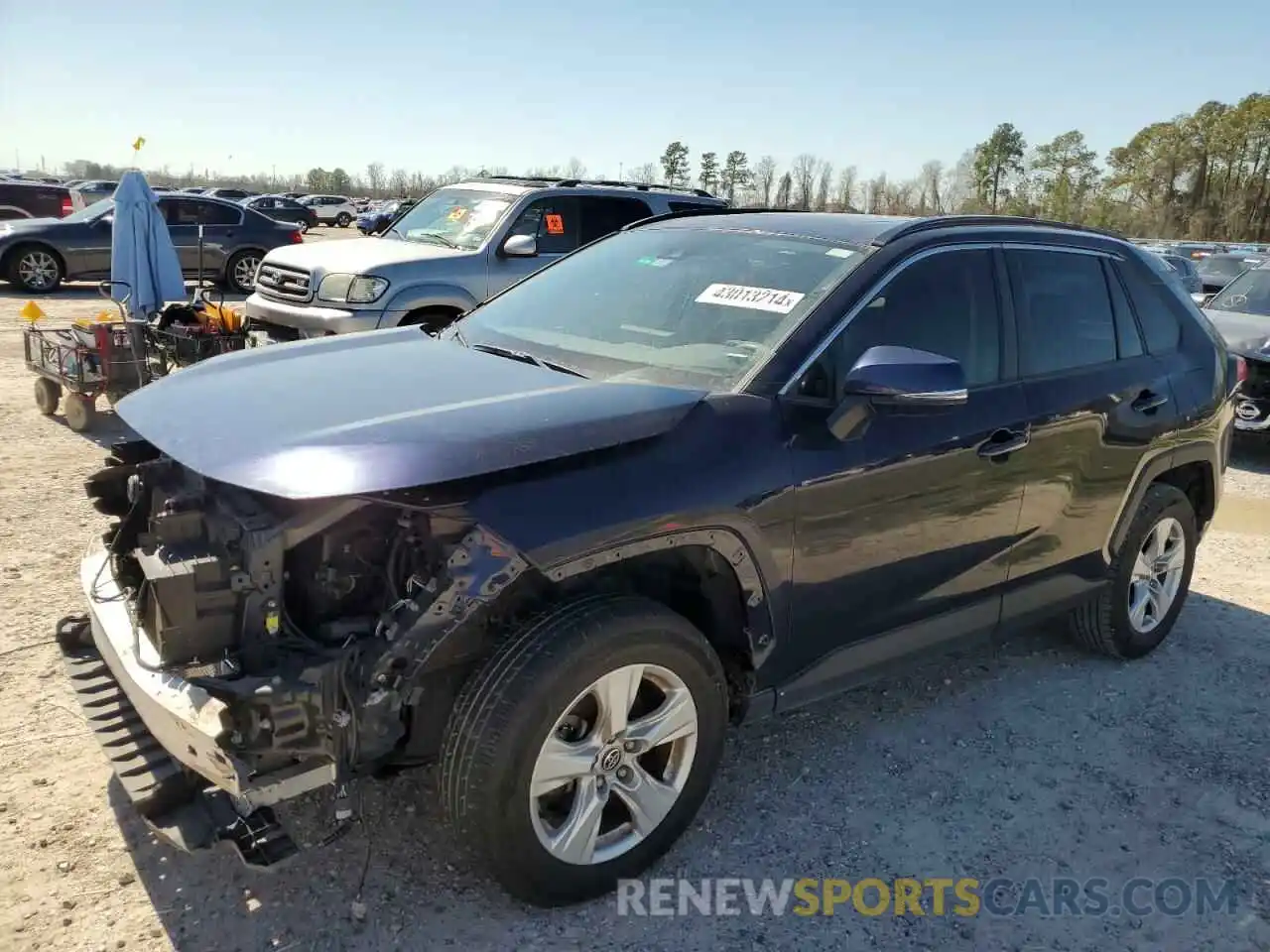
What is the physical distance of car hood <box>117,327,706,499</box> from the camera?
7.64 ft

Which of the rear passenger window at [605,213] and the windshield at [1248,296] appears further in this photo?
the windshield at [1248,296]

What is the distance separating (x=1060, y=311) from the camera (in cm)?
392

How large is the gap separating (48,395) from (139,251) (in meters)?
1.63

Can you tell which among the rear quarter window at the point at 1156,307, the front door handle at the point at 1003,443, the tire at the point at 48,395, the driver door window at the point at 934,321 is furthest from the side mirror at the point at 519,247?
the front door handle at the point at 1003,443

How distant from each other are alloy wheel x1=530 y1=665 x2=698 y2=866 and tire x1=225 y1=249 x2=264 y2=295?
16.3 metres

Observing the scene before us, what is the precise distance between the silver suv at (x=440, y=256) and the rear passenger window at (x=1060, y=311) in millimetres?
4771

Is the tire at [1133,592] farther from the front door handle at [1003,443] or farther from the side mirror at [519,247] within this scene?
the side mirror at [519,247]

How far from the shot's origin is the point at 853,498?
3057mm

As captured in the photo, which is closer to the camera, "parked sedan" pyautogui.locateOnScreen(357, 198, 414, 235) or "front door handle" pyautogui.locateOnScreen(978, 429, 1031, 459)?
"front door handle" pyautogui.locateOnScreen(978, 429, 1031, 459)

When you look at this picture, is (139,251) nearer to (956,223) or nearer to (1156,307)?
(956,223)

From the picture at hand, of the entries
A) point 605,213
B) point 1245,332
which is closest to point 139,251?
point 605,213

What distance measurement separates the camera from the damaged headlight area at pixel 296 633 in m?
2.33

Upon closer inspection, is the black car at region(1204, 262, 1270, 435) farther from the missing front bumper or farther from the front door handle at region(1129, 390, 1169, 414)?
the missing front bumper

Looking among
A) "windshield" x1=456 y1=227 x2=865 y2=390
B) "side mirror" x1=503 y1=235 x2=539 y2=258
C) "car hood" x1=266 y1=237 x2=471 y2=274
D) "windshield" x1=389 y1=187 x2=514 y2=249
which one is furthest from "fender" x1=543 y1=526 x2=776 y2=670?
"windshield" x1=389 y1=187 x2=514 y2=249
